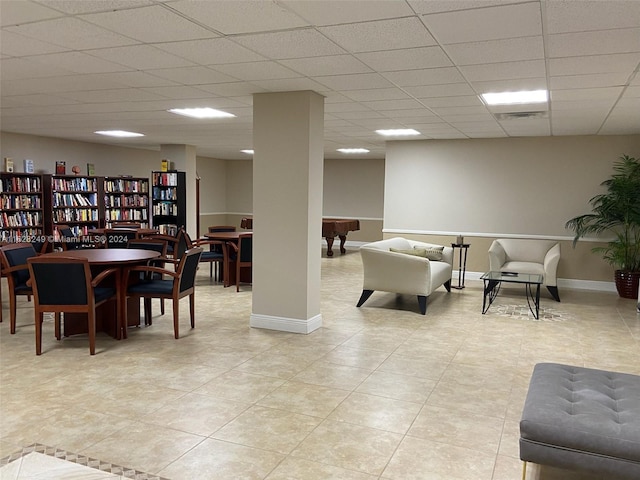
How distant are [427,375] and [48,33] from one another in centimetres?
370

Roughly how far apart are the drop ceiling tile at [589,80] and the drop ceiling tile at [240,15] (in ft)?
8.29

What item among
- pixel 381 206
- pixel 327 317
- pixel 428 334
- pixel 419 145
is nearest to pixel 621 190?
pixel 419 145

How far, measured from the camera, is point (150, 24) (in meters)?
3.16

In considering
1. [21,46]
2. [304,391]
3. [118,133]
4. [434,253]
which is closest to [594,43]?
[304,391]

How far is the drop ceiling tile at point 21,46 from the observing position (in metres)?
3.49

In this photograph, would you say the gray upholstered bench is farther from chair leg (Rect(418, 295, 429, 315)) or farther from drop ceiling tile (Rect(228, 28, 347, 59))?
chair leg (Rect(418, 295, 429, 315))

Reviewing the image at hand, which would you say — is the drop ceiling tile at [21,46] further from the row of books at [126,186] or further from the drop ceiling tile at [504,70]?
the row of books at [126,186]

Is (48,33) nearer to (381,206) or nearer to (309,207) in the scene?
(309,207)

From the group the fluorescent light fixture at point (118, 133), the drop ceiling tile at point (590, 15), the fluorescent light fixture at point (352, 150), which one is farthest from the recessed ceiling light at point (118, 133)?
the drop ceiling tile at point (590, 15)

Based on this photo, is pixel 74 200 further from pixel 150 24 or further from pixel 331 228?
pixel 150 24

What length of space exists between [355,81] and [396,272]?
8.44ft

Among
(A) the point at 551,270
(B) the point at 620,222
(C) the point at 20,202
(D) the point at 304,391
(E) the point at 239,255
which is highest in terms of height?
(C) the point at 20,202

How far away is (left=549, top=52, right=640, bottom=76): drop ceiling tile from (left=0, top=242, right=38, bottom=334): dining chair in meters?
5.11

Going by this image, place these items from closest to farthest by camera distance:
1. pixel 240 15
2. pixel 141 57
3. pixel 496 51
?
1. pixel 240 15
2. pixel 496 51
3. pixel 141 57
